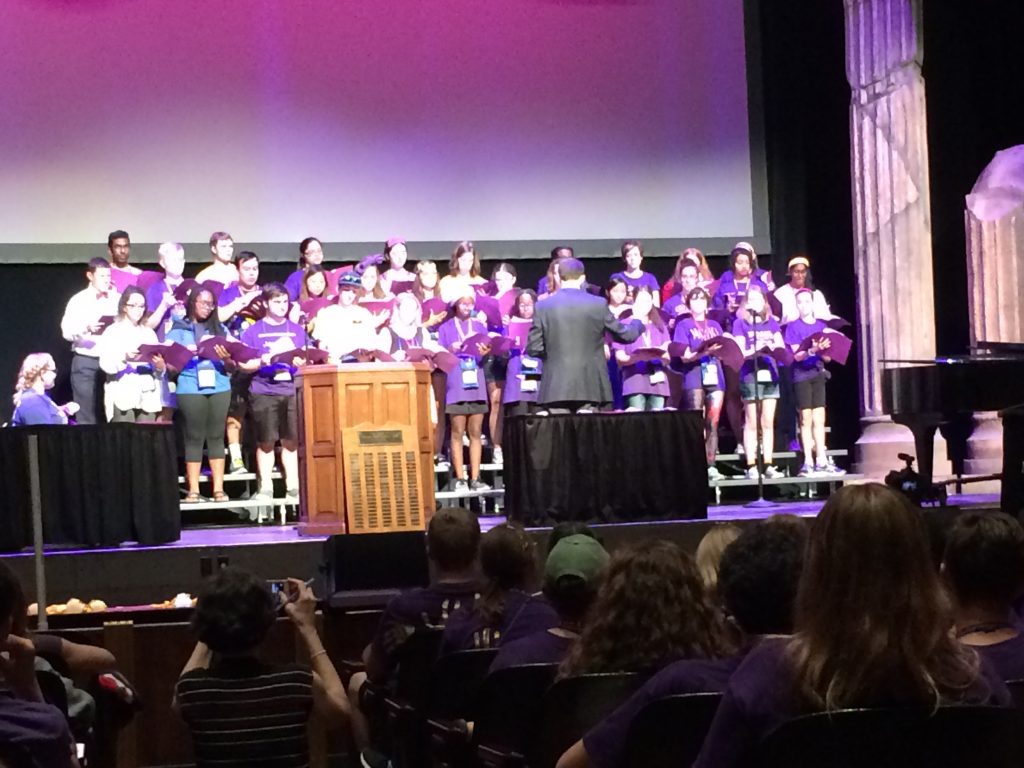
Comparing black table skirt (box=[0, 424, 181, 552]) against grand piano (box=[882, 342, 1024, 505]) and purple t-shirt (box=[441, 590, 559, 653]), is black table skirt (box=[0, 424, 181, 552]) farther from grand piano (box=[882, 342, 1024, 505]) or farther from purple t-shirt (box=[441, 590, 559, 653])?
purple t-shirt (box=[441, 590, 559, 653])

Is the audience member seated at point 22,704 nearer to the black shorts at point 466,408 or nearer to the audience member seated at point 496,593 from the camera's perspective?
the audience member seated at point 496,593

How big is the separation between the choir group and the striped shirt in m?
6.17

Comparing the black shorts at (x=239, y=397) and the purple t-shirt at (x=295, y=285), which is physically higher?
the purple t-shirt at (x=295, y=285)

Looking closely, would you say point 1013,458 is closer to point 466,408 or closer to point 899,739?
point 466,408

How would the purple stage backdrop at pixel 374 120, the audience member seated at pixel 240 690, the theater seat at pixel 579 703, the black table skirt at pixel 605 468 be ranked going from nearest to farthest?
the theater seat at pixel 579 703 → the audience member seated at pixel 240 690 → the black table skirt at pixel 605 468 → the purple stage backdrop at pixel 374 120

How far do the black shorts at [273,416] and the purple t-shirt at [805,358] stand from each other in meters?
3.44

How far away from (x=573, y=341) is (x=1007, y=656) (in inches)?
263

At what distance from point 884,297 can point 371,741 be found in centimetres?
792

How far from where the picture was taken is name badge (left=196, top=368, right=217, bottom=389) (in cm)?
932

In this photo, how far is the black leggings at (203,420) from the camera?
30.7 ft

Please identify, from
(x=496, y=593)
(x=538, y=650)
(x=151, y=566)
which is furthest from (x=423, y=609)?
(x=151, y=566)

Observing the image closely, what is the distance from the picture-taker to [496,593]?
4.00 meters

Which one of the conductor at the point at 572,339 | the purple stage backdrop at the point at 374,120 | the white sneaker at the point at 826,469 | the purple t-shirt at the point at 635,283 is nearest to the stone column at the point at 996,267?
the white sneaker at the point at 826,469

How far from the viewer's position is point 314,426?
27.9 feet
